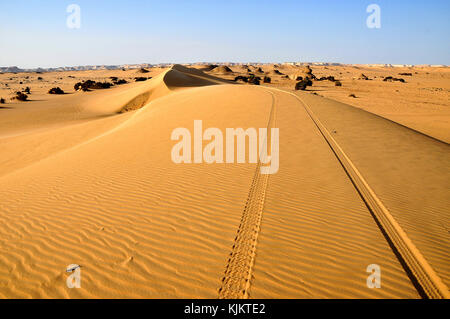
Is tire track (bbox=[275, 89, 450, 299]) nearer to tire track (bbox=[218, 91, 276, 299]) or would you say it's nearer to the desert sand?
the desert sand

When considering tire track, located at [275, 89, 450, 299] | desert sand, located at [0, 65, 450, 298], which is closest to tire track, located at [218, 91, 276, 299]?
desert sand, located at [0, 65, 450, 298]

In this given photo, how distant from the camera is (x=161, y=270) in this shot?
3.73 metres

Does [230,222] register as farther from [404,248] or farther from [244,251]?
[404,248]

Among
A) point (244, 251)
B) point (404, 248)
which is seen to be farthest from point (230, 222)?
point (404, 248)

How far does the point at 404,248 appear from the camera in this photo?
418cm

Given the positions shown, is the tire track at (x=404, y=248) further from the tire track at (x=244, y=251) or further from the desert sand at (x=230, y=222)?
the tire track at (x=244, y=251)

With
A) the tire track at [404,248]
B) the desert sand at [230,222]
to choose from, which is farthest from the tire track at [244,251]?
the tire track at [404,248]

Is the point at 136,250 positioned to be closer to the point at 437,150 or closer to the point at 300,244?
the point at 300,244

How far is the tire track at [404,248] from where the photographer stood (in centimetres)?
344

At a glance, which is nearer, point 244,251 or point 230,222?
point 244,251

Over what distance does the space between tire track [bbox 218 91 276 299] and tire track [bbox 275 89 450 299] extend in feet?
6.55

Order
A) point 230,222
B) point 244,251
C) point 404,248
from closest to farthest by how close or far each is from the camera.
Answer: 1. point 244,251
2. point 404,248
3. point 230,222

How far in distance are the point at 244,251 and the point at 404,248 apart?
2.34m
